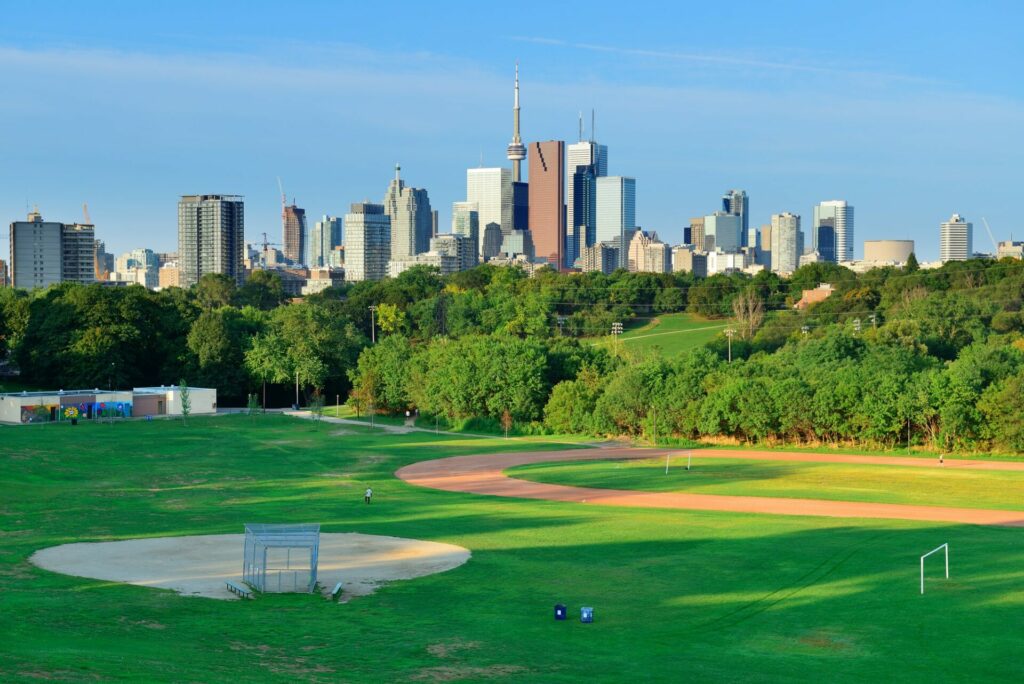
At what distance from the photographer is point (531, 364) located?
91250mm

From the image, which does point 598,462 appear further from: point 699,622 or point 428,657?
point 428,657

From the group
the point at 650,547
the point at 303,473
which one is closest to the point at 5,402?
the point at 303,473

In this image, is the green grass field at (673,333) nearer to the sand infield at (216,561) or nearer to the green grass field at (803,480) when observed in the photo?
the green grass field at (803,480)

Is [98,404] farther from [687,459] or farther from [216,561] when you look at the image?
[216,561]

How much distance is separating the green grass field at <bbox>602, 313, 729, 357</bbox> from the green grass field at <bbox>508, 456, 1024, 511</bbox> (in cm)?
7054

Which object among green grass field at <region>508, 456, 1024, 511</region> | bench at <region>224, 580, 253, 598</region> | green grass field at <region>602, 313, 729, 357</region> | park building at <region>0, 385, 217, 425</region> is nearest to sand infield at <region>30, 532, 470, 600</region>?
bench at <region>224, 580, 253, 598</region>

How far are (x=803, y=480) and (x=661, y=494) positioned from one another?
10.1m

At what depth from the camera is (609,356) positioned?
98750 millimetres

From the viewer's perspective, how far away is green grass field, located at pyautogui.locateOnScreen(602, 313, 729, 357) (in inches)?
5719

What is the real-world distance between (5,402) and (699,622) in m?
69.0

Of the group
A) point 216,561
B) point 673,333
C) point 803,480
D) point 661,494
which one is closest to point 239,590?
point 216,561

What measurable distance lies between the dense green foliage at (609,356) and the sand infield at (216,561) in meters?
42.3

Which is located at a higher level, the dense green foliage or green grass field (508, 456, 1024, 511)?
the dense green foliage

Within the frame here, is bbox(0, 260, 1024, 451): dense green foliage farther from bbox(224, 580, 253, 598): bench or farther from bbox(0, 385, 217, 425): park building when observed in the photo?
bbox(224, 580, 253, 598): bench
